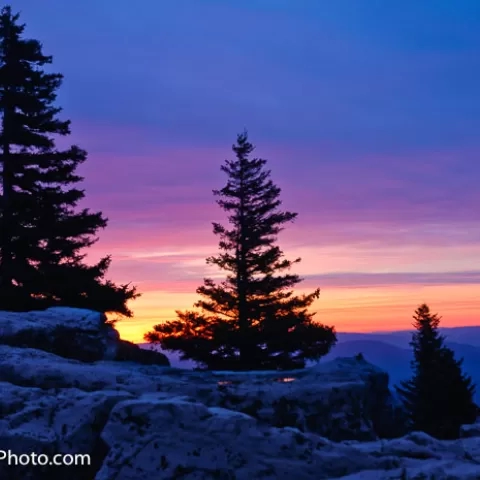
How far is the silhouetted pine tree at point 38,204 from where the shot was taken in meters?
22.2

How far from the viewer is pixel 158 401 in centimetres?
523

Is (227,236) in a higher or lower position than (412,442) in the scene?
higher

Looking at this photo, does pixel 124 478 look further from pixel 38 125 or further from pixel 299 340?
pixel 299 340

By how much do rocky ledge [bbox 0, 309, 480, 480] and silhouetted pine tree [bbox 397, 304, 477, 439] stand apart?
5.16 ft

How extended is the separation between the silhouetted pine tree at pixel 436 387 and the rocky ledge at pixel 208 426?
157cm

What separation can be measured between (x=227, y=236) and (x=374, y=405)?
78.1ft

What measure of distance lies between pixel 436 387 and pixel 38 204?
56.0 ft

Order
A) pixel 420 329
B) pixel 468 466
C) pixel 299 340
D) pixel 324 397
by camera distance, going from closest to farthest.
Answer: pixel 468 466 < pixel 324 397 < pixel 299 340 < pixel 420 329

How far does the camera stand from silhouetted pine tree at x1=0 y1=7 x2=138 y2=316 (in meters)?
22.2

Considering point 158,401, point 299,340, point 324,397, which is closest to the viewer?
point 158,401

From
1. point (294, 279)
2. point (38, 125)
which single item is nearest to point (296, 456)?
point (38, 125)
